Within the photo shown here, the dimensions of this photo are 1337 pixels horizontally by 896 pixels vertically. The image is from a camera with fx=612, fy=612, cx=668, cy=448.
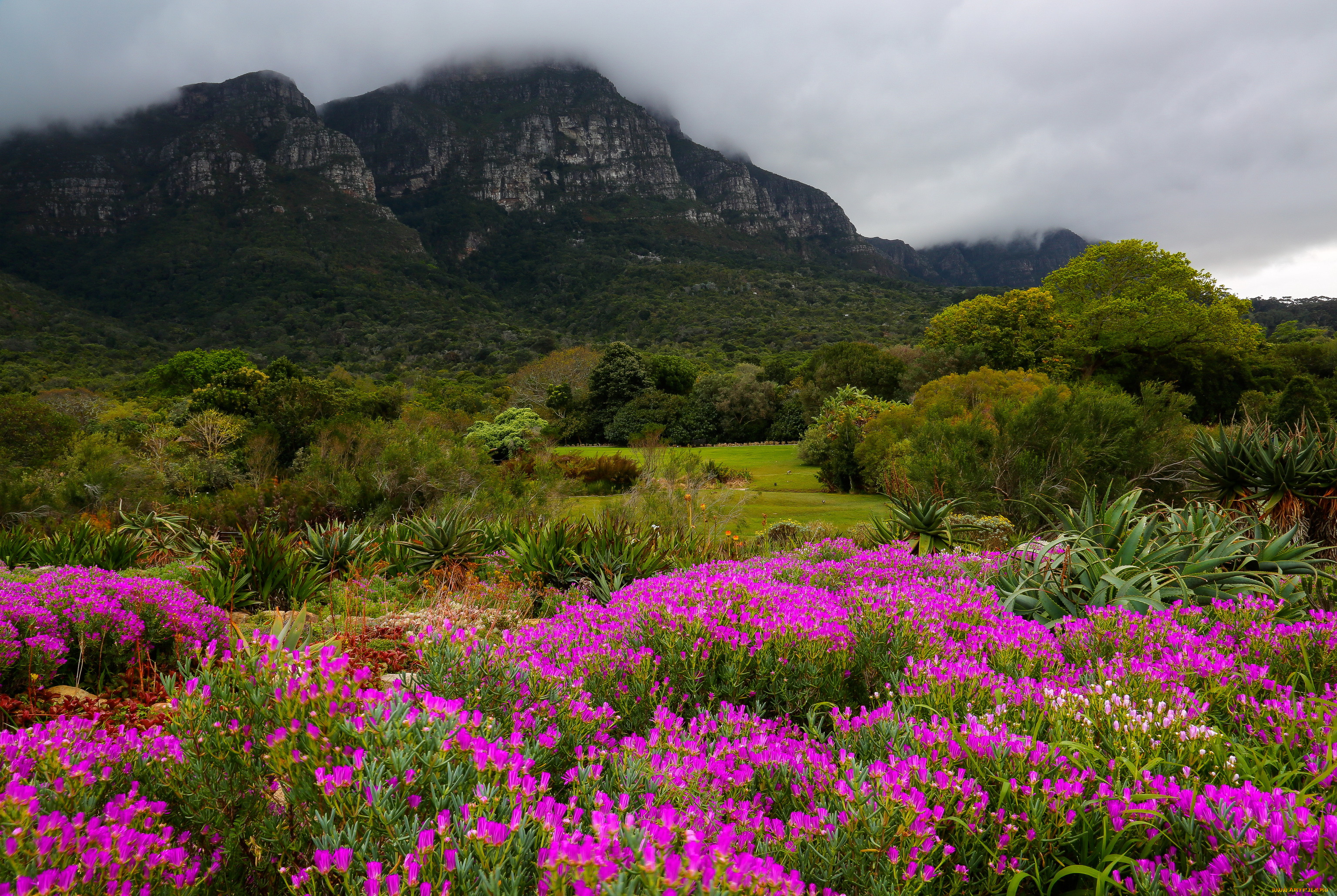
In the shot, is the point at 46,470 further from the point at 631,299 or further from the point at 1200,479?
the point at 631,299

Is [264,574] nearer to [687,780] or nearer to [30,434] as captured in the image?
[687,780]

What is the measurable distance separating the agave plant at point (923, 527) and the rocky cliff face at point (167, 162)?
5375 inches

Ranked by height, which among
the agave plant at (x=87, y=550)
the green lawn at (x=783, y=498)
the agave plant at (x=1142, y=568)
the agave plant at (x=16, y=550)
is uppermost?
the agave plant at (x=1142, y=568)

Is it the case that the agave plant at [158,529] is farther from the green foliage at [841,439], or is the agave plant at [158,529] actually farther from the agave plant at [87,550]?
the green foliage at [841,439]

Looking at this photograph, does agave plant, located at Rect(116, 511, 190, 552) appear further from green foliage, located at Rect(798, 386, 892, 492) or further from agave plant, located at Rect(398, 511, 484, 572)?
green foliage, located at Rect(798, 386, 892, 492)

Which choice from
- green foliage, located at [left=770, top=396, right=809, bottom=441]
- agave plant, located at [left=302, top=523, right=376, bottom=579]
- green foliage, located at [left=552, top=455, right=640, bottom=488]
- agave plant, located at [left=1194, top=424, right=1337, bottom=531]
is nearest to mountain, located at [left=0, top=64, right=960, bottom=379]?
green foliage, located at [left=770, top=396, right=809, bottom=441]

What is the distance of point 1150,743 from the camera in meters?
1.76

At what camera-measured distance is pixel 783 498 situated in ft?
62.5

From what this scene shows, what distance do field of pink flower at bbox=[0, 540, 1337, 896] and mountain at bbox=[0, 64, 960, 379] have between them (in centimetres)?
6875

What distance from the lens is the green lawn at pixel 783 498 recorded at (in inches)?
583

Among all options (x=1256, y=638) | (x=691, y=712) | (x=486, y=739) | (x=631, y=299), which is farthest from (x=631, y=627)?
(x=631, y=299)

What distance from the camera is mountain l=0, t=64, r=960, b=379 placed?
82.7 m

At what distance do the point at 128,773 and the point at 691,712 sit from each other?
70.3 inches

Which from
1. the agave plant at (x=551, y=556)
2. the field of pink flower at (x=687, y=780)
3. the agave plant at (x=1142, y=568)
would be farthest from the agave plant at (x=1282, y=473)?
the agave plant at (x=551, y=556)
